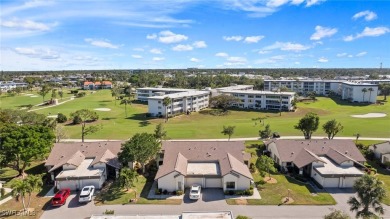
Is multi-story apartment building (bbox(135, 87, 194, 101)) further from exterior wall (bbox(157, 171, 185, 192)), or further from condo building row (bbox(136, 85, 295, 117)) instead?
exterior wall (bbox(157, 171, 185, 192))

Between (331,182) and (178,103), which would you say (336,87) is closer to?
(178,103)

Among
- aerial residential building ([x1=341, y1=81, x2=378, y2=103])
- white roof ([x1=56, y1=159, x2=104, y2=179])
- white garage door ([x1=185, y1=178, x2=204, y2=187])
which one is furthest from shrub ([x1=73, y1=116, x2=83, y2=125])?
aerial residential building ([x1=341, y1=81, x2=378, y2=103])

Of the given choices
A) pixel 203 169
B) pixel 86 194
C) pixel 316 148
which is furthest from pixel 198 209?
pixel 316 148

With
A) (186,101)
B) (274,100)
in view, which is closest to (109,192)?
(186,101)

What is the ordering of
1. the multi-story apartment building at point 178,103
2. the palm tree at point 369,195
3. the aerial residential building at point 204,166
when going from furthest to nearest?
the multi-story apartment building at point 178,103 < the aerial residential building at point 204,166 < the palm tree at point 369,195

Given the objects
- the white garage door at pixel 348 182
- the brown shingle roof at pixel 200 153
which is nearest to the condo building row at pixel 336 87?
the white garage door at pixel 348 182

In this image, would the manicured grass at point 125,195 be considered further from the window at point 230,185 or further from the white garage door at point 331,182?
the white garage door at point 331,182

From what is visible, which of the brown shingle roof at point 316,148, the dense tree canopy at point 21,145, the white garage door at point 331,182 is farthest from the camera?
the brown shingle roof at point 316,148
